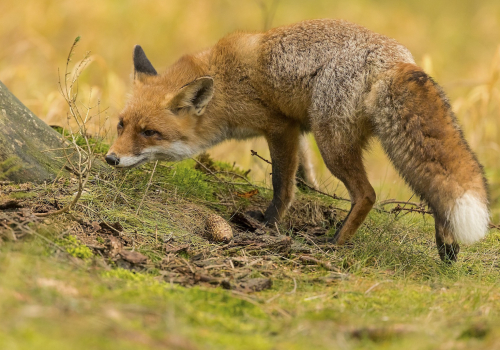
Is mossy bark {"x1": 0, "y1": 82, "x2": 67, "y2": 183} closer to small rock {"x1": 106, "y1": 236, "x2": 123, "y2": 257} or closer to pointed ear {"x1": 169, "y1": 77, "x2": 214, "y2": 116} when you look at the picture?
small rock {"x1": 106, "y1": 236, "x2": 123, "y2": 257}

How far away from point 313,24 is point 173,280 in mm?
3333

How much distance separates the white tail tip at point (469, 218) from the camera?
3482mm

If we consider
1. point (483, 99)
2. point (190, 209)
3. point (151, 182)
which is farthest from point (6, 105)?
point (483, 99)

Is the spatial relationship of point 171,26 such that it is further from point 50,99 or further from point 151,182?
point 151,182

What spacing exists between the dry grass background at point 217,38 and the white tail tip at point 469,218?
268 cm

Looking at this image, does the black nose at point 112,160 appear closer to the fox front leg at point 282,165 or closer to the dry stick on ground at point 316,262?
the fox front leg at point 282,165

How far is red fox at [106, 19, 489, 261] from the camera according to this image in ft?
12.5

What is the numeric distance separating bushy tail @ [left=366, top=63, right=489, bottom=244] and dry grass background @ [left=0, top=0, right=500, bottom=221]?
2120 mm

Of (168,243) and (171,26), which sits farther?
(171,26)

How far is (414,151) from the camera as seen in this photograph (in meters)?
A: 3.94

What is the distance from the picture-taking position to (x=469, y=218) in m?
3.48

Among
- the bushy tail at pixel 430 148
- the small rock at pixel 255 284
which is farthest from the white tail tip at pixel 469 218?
the small rock at pixel 255 284

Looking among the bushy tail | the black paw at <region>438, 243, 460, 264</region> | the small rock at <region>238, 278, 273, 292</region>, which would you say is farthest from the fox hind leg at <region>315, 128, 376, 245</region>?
the small rock at <region>238, 278, 273, 292</region>

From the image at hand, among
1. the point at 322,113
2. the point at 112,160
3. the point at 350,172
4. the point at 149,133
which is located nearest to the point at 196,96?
the point at 149,133
